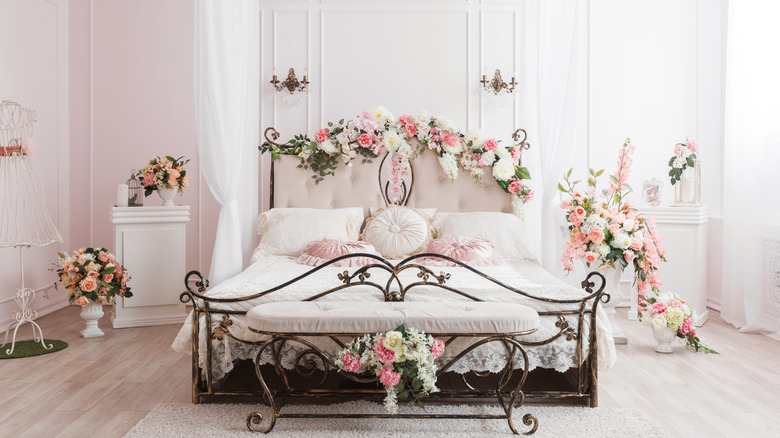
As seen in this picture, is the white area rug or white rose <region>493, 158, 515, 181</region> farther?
white rose <region>493, 158, 515, 181</region>

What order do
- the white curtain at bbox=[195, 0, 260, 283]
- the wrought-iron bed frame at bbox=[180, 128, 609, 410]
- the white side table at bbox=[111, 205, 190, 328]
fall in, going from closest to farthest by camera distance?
the wrought-iron bed frame at bbox=[180, 128, 609, 410], the white curtain at bbox=[195, 0, 260, 283], the white side table at bbox=[111, 205, 190, 328]

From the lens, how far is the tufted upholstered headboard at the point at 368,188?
5281mm

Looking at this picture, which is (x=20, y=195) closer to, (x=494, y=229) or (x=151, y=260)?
(x=151, y=260)

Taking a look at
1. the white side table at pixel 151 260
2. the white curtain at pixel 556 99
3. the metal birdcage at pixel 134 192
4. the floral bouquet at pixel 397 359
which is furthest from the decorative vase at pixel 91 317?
the white curtain at pixel 556 99

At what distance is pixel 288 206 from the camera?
5293mm

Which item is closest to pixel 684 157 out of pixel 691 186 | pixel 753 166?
pixel 691 186

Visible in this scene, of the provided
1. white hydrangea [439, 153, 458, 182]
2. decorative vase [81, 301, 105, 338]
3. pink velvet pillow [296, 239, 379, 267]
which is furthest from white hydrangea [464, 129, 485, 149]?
decorative vase [81, 301, 105, 338]

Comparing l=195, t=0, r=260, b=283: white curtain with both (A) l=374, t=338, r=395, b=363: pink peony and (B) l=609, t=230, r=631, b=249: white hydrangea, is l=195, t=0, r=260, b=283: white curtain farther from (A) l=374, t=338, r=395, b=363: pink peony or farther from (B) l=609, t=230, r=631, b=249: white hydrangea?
(B) l=609, t=230, r=631, b=249: white hydrangea

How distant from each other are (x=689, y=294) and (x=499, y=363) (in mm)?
2748

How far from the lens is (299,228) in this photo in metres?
4.75

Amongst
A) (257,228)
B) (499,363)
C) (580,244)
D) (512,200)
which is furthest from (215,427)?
(512,200)

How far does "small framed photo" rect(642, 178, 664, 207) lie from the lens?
5.43 m

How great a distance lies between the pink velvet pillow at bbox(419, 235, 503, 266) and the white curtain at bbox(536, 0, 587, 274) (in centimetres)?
37

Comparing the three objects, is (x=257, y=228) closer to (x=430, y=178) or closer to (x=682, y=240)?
(x=430, y=178)
